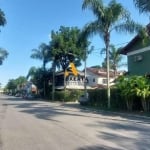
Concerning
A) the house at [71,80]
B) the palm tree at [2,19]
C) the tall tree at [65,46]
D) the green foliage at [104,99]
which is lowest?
the green foliage at [104,99]

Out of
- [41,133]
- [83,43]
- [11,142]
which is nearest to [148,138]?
[41,133]

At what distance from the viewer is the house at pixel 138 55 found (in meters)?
34.8

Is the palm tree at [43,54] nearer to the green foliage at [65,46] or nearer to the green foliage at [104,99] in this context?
the green foliage at [65,46]

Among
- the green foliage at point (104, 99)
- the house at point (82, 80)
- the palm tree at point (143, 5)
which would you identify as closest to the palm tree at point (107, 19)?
the green foliage at point (104, 99)

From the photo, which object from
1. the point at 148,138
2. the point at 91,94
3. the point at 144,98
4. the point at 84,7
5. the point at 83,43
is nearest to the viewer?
the point at 148,138

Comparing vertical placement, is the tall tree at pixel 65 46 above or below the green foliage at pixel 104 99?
above

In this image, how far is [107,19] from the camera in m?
33.4

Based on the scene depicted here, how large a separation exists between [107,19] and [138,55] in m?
5.48

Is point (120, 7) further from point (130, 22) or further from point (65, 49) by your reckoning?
point (65, 49)

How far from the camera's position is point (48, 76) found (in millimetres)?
76812

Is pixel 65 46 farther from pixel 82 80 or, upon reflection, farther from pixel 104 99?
pixel 104 99

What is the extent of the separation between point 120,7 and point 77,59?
118 ft

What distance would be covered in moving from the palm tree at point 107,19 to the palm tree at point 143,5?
38.8 ft

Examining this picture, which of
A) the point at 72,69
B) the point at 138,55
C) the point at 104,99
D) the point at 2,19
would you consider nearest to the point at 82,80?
the point at 72,69
